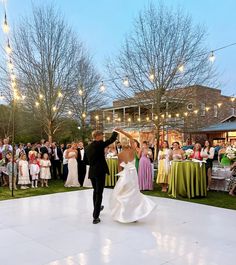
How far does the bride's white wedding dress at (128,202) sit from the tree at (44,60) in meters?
11.1

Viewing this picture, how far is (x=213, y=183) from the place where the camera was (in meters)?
8.50

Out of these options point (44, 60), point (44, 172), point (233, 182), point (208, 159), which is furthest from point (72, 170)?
point (44, 60)

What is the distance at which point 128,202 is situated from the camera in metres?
4.75

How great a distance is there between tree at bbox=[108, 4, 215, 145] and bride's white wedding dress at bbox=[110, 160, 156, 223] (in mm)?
10211

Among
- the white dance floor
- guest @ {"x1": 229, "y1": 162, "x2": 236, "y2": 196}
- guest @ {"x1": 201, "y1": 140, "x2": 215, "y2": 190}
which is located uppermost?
guest @ {"x1": 201, "y1": 140, "x2": 215, "y2": 190}

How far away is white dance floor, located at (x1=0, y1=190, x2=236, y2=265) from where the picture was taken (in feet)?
11.2

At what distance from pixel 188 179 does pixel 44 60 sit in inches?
450

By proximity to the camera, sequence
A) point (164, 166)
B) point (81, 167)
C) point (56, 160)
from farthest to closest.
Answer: point (56, 160)
point (81, 167)
point (164, 166)

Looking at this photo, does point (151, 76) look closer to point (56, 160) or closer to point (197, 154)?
point (56, 160)

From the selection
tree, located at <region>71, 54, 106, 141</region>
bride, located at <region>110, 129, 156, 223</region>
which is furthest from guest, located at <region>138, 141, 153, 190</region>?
tree, located at <region>71, 54, 106, 141</region>

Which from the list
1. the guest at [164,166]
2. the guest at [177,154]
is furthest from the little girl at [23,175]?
the guest at [177,154]

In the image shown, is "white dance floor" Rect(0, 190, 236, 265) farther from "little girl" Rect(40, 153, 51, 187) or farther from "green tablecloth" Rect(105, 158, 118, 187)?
"little girl" Rect(40, 153, 51, 187)

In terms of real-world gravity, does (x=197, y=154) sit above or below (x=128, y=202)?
above

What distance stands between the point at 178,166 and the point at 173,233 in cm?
290
